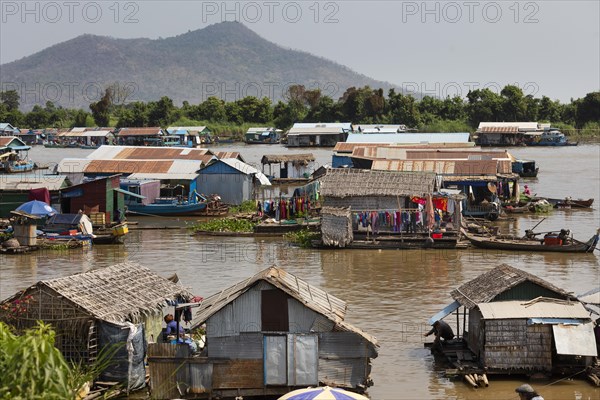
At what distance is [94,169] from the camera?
118 feet

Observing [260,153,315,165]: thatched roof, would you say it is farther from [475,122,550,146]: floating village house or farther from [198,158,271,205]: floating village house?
[475,122,550,146]: floating village house

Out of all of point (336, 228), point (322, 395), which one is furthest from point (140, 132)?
point (322, 395)

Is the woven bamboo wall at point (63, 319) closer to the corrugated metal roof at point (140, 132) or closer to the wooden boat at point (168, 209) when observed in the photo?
the wooden boat at point (168, 209)

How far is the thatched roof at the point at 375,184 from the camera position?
24422 millimetres

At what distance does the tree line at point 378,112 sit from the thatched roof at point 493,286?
66307mm

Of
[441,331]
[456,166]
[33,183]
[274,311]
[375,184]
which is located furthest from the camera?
[456,166]

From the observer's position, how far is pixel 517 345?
12828 millimetres

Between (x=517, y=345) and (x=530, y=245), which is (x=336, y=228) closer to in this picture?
(x=530, y=245)

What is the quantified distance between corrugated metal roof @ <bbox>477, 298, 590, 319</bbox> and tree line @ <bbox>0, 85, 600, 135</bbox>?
67.2 m

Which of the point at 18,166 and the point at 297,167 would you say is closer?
the point at 297,167

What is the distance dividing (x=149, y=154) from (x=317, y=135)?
115 ft

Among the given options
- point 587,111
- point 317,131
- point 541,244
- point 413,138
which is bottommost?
point 541,244

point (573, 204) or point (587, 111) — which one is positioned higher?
point (587, 111)

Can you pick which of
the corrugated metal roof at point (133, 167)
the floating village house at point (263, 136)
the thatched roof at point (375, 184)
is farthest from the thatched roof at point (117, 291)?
the floating village house at point (263, 136)
